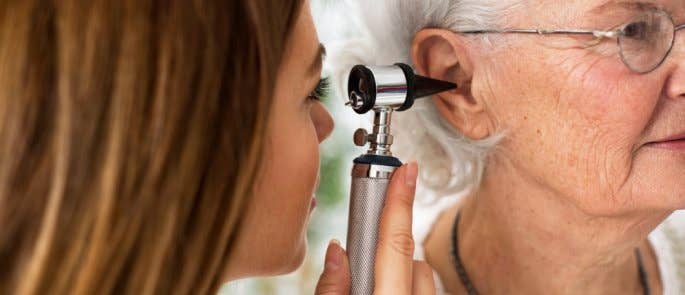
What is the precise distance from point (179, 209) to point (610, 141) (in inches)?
21.1

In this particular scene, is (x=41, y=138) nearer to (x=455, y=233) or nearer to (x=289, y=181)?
(x=289, y=181)

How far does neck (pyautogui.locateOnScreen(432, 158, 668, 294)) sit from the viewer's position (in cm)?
108

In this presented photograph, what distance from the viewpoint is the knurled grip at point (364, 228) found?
88 centimetres

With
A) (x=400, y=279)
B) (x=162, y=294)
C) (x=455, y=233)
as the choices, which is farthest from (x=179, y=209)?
(x=455, y=233)

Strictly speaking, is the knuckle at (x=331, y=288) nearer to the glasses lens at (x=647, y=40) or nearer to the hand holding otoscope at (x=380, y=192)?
the hand holding otoscope at (x=380, y=192)

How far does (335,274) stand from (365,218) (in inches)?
2.9

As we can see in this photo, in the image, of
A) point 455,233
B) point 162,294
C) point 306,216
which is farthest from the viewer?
point 455,233

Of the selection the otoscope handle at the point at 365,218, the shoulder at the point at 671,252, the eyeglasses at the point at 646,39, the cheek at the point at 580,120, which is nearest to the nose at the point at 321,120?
the otoscope handle at the point at 365,218

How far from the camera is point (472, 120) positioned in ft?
3.60

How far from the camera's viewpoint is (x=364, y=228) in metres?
0.90

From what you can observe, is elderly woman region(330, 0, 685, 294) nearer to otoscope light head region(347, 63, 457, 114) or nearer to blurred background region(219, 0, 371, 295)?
blurred background region(219, 0, 371, 295)

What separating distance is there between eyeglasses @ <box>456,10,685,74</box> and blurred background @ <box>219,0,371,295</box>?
353mm

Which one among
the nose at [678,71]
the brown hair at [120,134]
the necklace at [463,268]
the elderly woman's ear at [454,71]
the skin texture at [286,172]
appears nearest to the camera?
the brown hair at [120,134]

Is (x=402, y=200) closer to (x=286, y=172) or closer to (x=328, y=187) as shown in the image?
(x=286, y=172)
